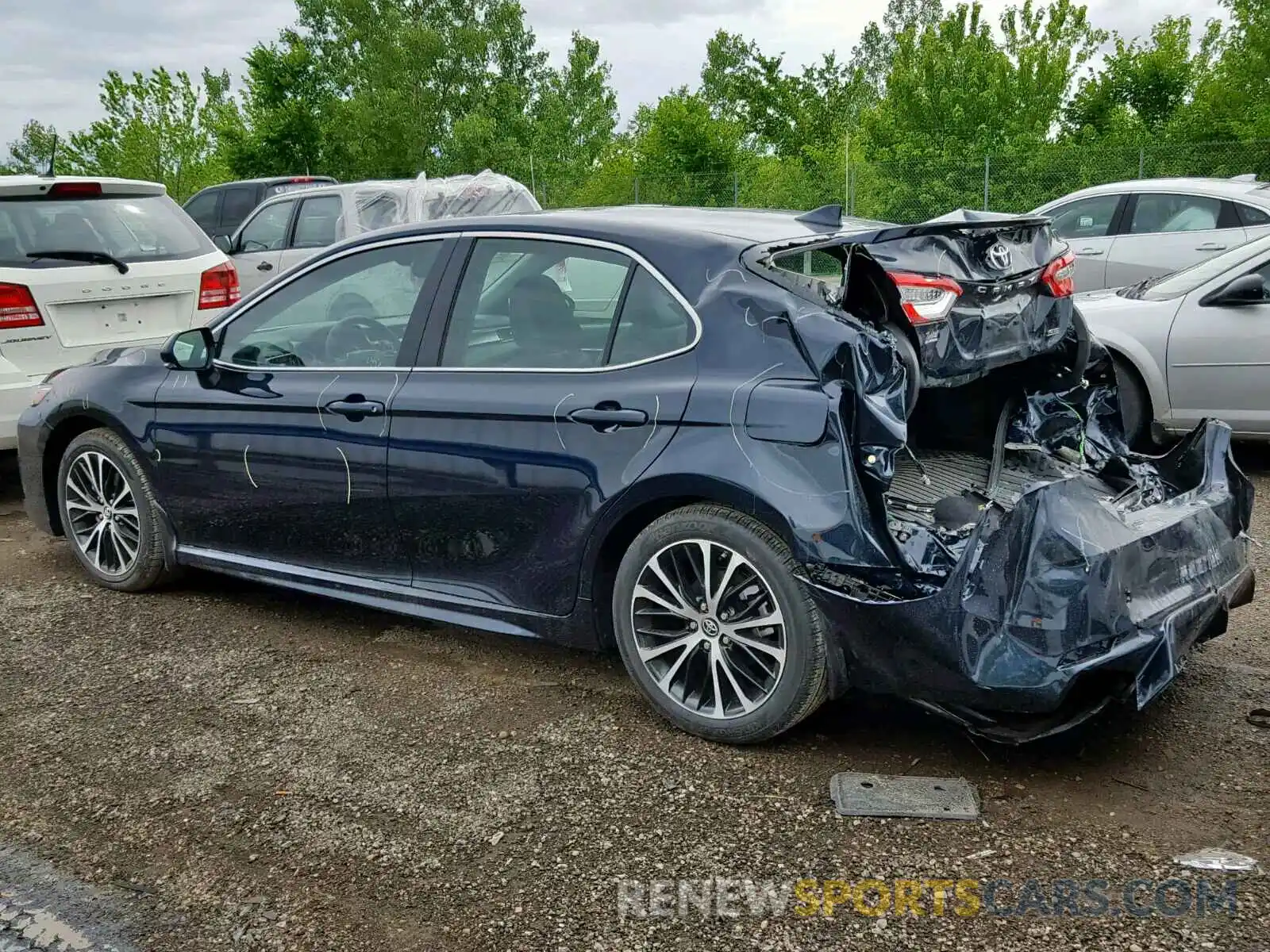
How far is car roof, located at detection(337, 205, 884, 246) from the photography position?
12.6 feet

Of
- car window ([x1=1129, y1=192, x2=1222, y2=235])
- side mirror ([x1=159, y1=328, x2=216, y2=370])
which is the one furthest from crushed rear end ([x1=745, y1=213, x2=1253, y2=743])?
car window ([x1=1129, y1=192, x2=1222, y2=235])

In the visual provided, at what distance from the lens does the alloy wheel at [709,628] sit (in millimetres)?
3502

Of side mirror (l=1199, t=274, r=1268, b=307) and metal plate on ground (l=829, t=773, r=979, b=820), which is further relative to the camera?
side mirror (l=1199, t=274, r=1268, b=307)

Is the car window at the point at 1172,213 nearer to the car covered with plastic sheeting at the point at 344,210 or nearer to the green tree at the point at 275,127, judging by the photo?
the car covered with plastic sheeting at the point at 344,210

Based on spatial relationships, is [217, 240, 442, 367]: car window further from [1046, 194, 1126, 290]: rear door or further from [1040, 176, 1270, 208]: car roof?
[1040, 176, 1270, 208]: car roof

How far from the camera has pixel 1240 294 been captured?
679 centimetres

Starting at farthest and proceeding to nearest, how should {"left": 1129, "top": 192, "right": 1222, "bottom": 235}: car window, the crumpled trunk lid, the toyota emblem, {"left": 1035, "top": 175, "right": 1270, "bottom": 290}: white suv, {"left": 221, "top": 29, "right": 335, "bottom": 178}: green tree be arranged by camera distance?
{"left": 221, "top": 29, "right": 335, "bottom": 178}: green tree, {"left": 1129, "top": 192, "right": 1222, "bottom": 235}: car window, {"left": 1035, "top": 175, "right": 1270, "bottom": 290}: white suv, the toyota emblem, the crumpled trunk lid

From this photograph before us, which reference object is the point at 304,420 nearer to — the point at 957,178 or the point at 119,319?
the point at 119,319

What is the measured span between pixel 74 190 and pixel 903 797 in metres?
6.37

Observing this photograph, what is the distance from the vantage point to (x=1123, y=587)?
3.21m

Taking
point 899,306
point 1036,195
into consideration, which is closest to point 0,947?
point 899,306

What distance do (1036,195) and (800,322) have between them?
60.6 feet

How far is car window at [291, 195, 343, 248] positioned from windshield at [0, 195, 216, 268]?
14.1ft

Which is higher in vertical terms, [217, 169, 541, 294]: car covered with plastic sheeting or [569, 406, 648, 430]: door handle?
[217, 169, 541, 294]: car covered with plastic sheeting
